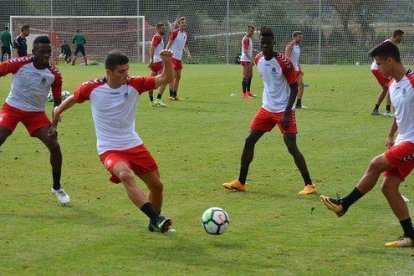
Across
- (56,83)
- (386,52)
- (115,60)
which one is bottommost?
(56,83)

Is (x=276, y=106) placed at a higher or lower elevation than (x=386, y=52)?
lower

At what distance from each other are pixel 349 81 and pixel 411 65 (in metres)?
11.7

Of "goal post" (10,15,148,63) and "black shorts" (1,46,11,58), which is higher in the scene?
"goal post" (10,15,148,63)

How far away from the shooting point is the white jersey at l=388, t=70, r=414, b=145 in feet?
26.8

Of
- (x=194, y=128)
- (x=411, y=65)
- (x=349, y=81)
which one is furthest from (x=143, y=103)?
(x=411, y=65)

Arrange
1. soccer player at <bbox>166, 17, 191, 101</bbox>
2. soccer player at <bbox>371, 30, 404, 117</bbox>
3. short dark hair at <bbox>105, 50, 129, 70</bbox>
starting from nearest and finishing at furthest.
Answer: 1. short dark hair at <bbox>105, 50, 129, 70</bbox>
2. soccer player at <bbox>371, 30, 404, 117</bbox>
3. soccer player at <bbox>166, 17, 191, 101</bbox>

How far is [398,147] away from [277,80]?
11.4ft

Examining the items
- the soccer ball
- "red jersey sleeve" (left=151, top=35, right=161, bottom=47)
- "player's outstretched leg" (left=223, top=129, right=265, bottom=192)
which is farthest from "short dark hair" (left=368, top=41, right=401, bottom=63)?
"red jersey sleeve" (left=151, top=35, right=161, bottom=47)

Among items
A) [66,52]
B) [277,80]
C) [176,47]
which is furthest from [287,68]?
[66,52]

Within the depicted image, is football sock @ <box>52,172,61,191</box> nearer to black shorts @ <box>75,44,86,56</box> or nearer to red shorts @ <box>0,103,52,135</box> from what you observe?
red shorts @ <box>0,103,52,135</box>

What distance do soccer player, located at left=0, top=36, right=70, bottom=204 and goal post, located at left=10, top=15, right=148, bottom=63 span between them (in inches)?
1357

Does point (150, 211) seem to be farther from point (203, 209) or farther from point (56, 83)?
point (56, 83)

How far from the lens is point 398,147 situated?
8203 millimetres

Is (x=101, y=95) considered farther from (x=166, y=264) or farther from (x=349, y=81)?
(x=349, y=81)
